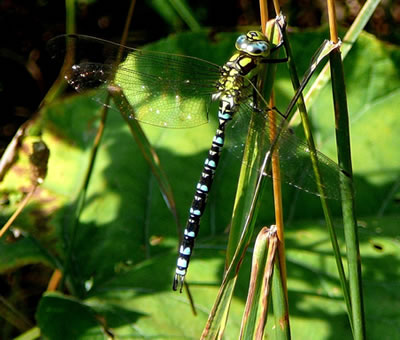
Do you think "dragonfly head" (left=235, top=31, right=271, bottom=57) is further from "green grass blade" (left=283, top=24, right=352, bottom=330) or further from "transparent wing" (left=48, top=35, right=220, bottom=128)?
"green grass blade" (left=283, top=24, right=352, bottom=330)

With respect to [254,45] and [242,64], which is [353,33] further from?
[242,64]

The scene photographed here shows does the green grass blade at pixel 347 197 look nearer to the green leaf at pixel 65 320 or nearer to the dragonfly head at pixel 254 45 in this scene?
the dragonfly head at pixel 254 45

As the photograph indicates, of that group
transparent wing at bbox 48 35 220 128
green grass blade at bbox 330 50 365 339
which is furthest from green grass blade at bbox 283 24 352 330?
transparent wing at bbox 48 35 220 128

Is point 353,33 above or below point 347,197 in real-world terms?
above

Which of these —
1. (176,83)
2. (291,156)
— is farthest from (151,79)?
(291,156)

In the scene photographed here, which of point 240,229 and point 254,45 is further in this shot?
Answer: point 254,45

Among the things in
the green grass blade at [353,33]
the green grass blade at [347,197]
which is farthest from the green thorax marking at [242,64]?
the green grass blade at [347,197]

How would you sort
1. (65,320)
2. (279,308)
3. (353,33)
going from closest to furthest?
1. (279,308)
2. (353,33)
3. (65,320)
